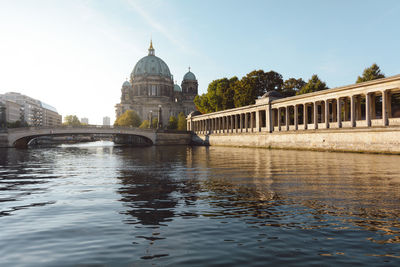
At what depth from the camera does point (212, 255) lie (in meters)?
6.26

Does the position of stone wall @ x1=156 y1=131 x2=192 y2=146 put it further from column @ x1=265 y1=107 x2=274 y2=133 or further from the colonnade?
column @ x1=265 y1=107 x2=274 y2=133

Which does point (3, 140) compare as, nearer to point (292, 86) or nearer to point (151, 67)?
point (292, 86)

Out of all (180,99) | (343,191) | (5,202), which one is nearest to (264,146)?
(343,191)

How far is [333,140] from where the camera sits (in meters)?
44.2

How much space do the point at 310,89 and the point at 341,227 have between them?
60.2 metres

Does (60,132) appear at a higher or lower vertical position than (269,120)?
lower

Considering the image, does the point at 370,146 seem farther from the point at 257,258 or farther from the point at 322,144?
the point at 257,258

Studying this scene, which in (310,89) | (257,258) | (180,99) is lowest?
(257,258)

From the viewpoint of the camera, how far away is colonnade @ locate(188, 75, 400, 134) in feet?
131

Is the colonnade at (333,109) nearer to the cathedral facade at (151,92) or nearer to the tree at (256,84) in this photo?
the tree at (256,84)

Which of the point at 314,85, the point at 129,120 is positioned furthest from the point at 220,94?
the point at 129,120

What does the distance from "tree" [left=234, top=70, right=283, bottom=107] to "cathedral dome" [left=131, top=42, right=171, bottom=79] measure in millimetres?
97371

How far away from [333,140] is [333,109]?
11.0 metres

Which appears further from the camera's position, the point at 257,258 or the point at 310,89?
the point at 310,89
